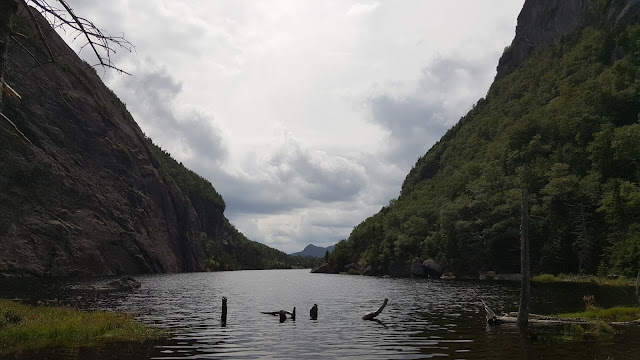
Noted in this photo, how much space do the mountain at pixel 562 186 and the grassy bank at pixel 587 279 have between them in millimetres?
2877

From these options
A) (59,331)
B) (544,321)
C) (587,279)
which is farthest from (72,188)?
(544,321)

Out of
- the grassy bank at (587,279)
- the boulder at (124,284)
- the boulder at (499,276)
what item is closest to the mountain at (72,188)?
the boulder at (124,284)

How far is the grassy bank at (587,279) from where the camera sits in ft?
240

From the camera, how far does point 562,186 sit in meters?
109

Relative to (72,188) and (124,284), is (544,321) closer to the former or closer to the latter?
(124,284)

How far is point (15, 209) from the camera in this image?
122188 millimetres

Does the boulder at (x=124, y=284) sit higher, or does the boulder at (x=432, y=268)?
the boulder at (x=432, y=268)

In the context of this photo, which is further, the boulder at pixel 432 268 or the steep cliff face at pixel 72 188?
the boulder at pixel 432 268

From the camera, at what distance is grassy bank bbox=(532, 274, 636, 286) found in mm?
73219

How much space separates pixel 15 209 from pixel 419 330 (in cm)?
12275

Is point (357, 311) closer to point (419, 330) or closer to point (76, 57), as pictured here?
point (419, 330)

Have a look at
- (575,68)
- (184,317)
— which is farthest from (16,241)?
(575,68)

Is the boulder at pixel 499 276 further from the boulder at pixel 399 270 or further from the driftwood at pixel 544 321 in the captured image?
the driftwood at pixel 544 321

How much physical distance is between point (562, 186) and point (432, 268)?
4091 centimetres
